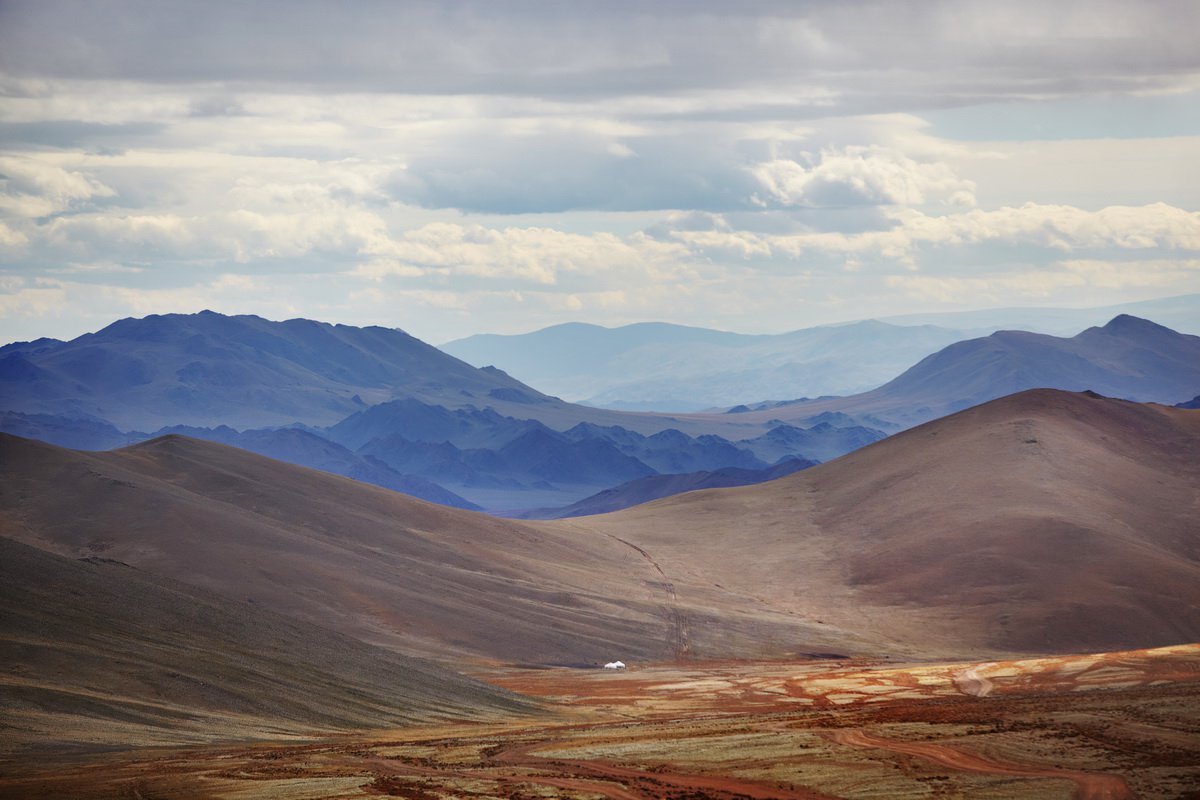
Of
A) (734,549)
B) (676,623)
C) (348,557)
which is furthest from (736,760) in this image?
(734,549)

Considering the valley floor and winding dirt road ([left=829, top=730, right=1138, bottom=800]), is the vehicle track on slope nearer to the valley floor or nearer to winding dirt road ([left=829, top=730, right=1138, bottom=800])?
the valley floor

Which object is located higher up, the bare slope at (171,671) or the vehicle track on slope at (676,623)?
the bare slope at (171,671)

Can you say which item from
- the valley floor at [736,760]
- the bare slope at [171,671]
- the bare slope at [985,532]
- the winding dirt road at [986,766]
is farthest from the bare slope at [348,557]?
the winding dirt road at [986,766]

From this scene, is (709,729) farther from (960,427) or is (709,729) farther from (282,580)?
(960,427)

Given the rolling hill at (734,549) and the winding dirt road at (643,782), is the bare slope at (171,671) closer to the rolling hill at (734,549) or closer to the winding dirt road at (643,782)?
the winding dirt road at (643,782)

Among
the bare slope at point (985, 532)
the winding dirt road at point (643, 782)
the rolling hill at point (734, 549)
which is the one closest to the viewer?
the winding dirt road at point (643, 782)

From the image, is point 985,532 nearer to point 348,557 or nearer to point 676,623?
point 676,623
